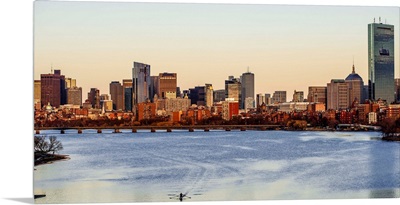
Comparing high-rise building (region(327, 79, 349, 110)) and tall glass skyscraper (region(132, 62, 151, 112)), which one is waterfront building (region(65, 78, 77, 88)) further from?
high-rise building (region(327, 79, 349, 110))

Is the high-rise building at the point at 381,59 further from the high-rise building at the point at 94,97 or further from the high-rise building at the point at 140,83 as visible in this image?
the high-rise building at the point at 94,97

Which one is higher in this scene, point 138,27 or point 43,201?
point 138,27

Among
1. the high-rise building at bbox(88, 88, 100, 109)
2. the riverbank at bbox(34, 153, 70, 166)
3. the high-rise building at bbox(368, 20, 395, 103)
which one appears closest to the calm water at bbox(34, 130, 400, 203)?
the riverbank at bbox(34, 153, 70, 166)

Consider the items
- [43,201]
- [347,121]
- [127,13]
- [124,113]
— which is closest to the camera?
[43,201]

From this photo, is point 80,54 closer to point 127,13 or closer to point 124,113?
point 127,13

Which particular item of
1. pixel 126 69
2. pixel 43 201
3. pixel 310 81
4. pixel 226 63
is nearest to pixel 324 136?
pixel 310 81

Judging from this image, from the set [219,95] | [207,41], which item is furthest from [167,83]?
[207,41]
